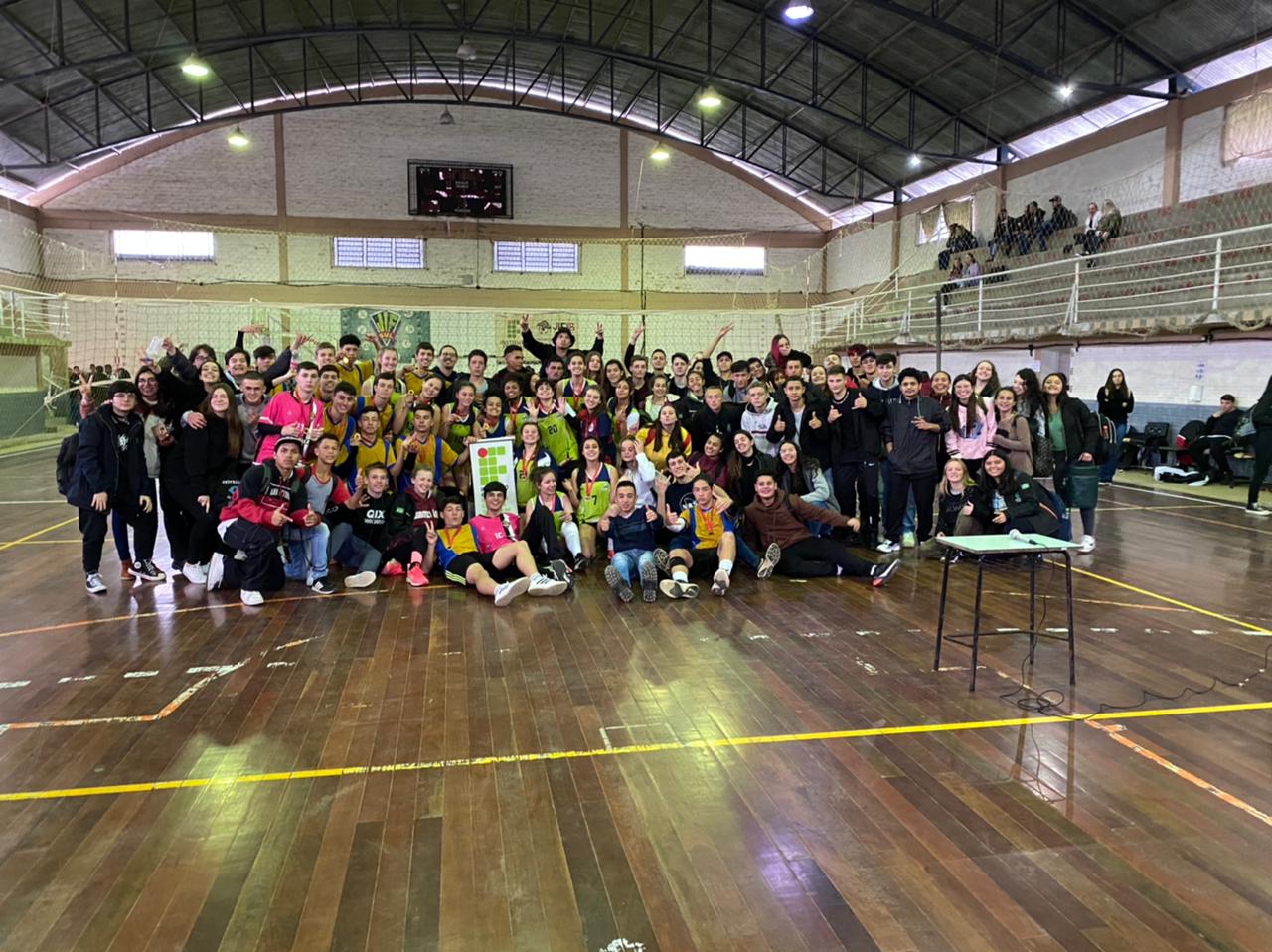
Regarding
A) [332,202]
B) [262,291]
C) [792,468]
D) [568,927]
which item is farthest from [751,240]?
[568,927]

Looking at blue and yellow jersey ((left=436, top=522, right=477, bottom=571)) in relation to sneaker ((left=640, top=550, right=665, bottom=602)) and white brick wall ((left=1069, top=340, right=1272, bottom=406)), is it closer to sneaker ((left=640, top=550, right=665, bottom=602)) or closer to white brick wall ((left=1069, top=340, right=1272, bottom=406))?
sneaker ((left=640, top=550, right=665, bottom=602))

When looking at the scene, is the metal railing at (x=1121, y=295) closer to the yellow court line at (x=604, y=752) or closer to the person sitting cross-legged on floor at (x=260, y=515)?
the yellow court line at (x=604, y=752)

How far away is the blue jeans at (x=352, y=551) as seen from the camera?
645 centimetres

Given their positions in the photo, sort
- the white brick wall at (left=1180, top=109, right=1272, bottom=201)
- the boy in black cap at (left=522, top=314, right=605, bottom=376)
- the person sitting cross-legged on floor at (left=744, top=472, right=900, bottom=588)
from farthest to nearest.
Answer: the white brick wall at (left=1180, top=109, right=1272, bottom=201) < the boy in black cap at (left=522, top=314, right=605, bottom=376) < the person sitting cross-legged on floor at (left=744, top=472, right=900, bottom=588)

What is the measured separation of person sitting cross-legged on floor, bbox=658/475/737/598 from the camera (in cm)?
630

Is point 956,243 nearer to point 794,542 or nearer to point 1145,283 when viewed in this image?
point 1145,283

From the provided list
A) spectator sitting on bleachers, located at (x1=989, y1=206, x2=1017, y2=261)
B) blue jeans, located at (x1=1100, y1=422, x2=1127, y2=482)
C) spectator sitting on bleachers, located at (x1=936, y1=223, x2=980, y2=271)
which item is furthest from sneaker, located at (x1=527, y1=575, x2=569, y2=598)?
spectator sitting on bleachers, located at (x1=936, y1=223, x2=980, y2=271)

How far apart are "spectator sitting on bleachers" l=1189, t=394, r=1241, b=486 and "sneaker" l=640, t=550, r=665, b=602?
30.4 feet

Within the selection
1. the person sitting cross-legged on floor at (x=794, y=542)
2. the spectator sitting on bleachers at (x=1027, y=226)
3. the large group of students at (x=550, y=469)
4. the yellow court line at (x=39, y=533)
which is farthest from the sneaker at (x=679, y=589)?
the spectator sitting on bleachers at (x=1027, y=226)

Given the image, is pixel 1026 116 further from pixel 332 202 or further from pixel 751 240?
pixel 332 202

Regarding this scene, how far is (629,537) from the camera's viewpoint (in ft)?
21.1

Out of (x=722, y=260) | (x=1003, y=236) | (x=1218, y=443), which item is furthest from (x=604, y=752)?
(x=722, y=260)

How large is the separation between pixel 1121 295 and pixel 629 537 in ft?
35.3

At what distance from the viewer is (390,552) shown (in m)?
6.60
